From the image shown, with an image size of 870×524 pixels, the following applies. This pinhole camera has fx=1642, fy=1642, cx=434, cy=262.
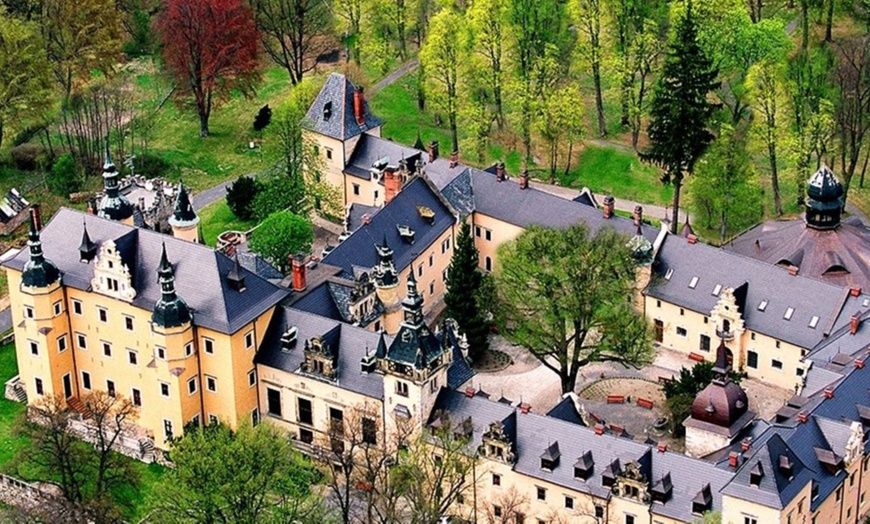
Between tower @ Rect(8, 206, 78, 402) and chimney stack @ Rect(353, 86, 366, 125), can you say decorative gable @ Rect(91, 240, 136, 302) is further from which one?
chimney stack @ Rect(353, 86, 366, 125)

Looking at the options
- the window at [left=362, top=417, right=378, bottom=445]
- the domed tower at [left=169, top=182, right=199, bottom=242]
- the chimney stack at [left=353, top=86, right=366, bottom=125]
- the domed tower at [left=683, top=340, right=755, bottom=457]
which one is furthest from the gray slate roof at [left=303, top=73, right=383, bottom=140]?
the domed tower at [left=683, top=340, right=755, bottom=457]

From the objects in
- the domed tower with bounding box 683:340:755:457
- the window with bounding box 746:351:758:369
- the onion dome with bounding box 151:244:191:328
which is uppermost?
the onion dome with bounding box 151:244:191:328

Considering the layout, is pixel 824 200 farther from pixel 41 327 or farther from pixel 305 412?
pixel 41 327

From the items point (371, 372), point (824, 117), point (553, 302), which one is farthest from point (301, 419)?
point (824, 117)

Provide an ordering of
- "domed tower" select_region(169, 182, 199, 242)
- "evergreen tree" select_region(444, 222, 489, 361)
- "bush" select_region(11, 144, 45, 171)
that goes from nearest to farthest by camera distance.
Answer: "domed tower" select_region(169, 182, 199, 242), "evergreen tree" select_region(444, 222, 489, 361), "bush" select_region(11, 144, 45, 171)

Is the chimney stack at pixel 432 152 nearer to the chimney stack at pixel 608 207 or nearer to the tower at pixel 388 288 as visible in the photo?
the chimney stack at pixel 608 207

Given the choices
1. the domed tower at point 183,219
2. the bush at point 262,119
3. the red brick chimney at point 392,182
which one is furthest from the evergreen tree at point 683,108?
the bush at point 262,119
